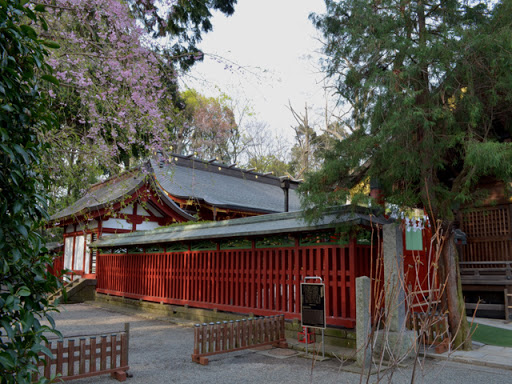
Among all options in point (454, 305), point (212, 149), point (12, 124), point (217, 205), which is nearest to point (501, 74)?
point (454, 305)

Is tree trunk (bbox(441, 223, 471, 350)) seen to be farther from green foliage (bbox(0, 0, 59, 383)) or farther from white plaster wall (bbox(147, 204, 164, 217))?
white plaster wall (bbox(147, 204, 164, 217))

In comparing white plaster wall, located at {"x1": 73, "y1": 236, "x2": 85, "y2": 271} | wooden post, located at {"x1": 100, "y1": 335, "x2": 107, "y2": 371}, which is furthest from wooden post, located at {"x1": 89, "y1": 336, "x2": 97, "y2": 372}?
white plaster wall, located at {"x1": 73, "y1": 236, "x2": 85, "y2": 271}

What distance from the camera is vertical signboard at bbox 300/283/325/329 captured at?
7.09m

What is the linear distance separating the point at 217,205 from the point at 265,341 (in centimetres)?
951

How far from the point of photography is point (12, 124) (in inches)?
99.9

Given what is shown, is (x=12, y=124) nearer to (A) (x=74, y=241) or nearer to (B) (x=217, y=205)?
(B) (x=217, y=205)

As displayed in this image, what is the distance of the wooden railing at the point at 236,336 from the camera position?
6840 mm

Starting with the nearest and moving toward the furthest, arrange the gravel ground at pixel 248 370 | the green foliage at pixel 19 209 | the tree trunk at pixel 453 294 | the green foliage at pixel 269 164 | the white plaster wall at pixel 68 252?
the green foliage at pixel 19 209, the gravel ground at pixel 248 370, the tree trunk at pixel 453 294, the white plaster wall at pixel 68 252, the green foliage at pixel 269 164

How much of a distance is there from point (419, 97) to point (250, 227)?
466 cm

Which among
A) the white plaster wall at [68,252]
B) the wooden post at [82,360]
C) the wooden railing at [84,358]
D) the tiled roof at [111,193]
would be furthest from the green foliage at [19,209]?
the white plaster wall at [68,252]

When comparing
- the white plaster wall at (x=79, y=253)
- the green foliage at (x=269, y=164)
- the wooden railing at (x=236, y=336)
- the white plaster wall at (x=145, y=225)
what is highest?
the green foliage at (x=269, y=164)

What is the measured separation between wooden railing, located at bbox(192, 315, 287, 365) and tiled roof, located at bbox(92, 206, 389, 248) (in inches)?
76.1

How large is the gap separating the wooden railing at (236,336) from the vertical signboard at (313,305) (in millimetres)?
775

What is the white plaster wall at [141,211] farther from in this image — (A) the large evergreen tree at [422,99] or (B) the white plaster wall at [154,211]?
(A) the large evergreen tree at [422,99]
